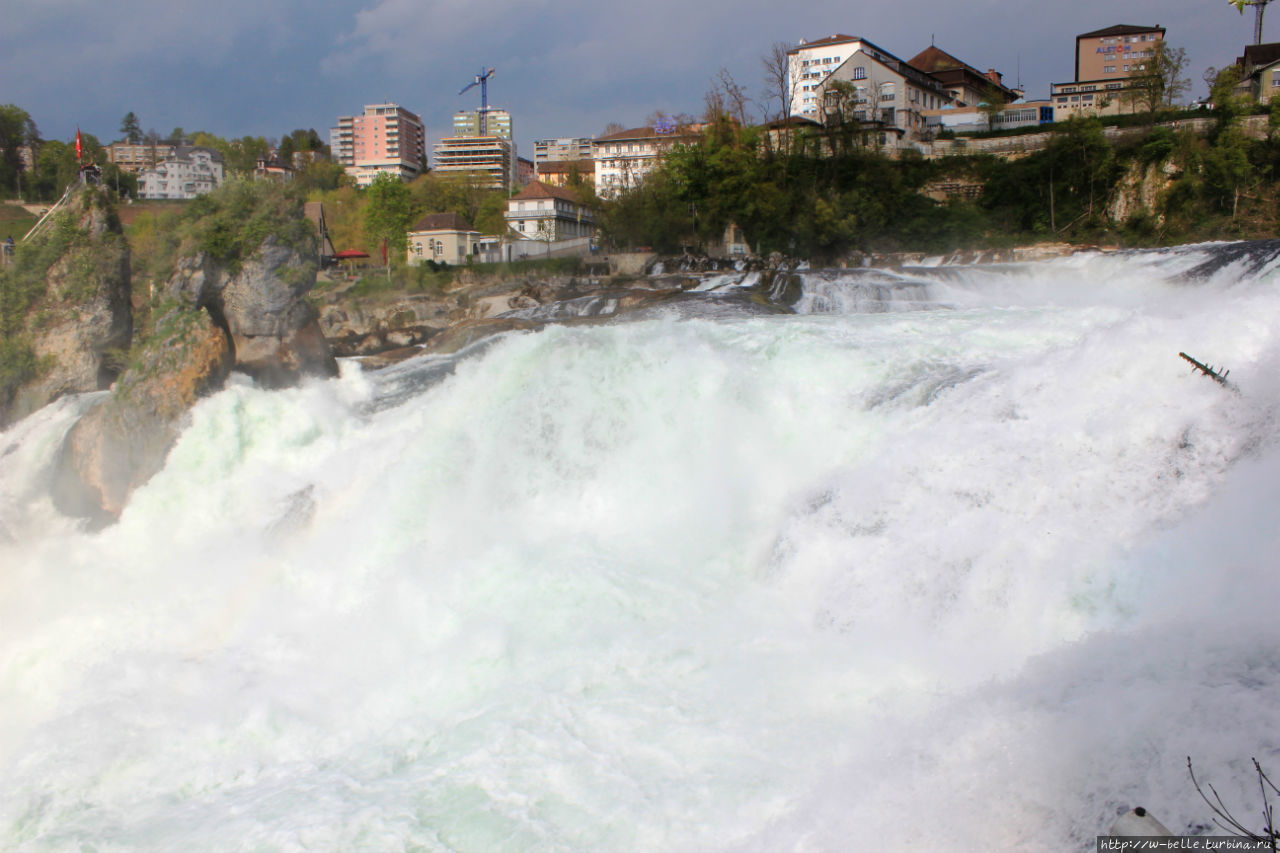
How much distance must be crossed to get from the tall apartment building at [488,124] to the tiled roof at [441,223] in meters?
94.0

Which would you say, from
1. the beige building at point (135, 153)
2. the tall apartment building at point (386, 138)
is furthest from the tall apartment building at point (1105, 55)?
the beige building at point (135, 153)

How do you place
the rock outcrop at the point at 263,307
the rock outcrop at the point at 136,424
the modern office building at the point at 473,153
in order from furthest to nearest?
the modern office building at the point at 473,153
the rock outcrop at the point at 263,307
the rock outcrop at the point at 136,424

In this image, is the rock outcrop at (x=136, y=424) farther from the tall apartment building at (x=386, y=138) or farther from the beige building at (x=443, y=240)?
the tall apartment building at (x=386, y=138)

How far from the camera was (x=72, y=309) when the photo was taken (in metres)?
14.2

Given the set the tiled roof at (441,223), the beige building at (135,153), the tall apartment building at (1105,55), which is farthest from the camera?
the beige building at (135,153)

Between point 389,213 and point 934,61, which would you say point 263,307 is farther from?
point 934,61

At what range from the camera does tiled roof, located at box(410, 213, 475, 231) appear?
167 ft

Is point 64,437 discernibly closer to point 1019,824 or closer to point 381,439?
point 381,439

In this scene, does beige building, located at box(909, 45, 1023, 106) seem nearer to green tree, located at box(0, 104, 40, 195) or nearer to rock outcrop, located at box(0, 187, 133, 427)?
rock outcrop, located at box(0, 187, 133, 427)

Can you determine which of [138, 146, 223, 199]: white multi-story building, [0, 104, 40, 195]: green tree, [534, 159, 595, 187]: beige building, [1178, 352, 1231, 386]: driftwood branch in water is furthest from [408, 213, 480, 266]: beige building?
[1178, 352, 1231, 386]: driftwood branch in water

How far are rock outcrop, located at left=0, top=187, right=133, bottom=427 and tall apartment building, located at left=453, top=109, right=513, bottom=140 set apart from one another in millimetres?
132467

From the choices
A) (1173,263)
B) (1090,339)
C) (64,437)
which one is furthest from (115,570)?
(1173,263)

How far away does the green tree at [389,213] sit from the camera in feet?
136

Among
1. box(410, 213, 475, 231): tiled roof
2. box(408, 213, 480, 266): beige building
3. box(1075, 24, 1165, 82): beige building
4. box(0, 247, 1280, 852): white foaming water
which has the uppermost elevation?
box(1075, 24, 1165, 82): beige building
